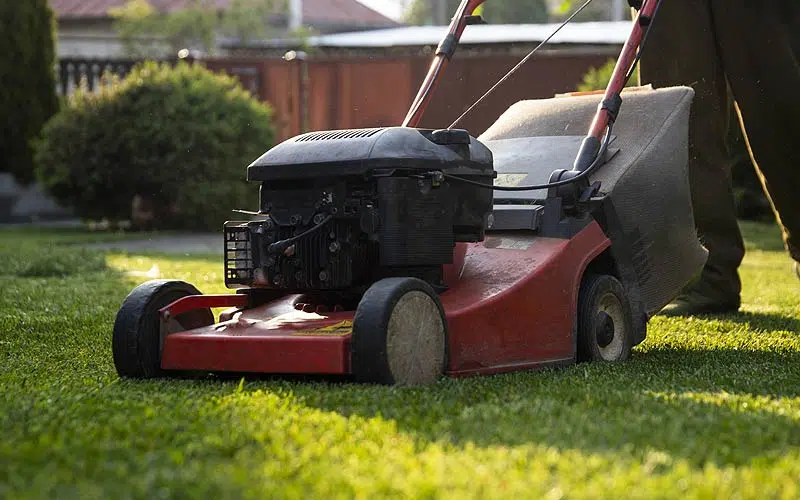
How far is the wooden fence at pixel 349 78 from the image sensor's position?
14328 mm

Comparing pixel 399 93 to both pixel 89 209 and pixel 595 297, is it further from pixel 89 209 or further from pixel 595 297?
pixel 595 297

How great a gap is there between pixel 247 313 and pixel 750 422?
5.58 feet

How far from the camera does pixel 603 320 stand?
4.45m

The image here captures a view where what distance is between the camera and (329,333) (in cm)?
381

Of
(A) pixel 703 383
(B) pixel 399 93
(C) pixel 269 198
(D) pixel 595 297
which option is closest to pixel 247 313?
(C) pixel 269 198

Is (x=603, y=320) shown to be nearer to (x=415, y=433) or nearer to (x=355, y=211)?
(x=355, y=211)

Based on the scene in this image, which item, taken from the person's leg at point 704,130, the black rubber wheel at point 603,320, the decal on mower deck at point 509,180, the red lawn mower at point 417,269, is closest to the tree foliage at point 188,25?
the person's leg at point 704,130

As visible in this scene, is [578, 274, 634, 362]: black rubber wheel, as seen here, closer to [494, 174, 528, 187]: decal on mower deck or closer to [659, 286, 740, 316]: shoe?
[494, 174, 528, 187]: decal on mower deck

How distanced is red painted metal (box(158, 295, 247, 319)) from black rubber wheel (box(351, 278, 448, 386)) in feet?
2.21

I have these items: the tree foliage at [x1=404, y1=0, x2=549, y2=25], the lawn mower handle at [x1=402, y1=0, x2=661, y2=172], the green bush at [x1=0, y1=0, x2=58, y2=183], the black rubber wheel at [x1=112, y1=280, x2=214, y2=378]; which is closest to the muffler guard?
the lawn mower handle at [x1=402, y1=0, x2=661, y2=172]

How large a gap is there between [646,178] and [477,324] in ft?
3.68

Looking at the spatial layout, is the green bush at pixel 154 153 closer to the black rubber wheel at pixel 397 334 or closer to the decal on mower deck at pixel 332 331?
the decal on mower deck at pixel 332 331

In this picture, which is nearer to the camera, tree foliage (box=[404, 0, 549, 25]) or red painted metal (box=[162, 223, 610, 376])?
red painted metal (box=[162, 223, 610, 376])

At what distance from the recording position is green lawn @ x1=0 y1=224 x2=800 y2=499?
2.49 meters
